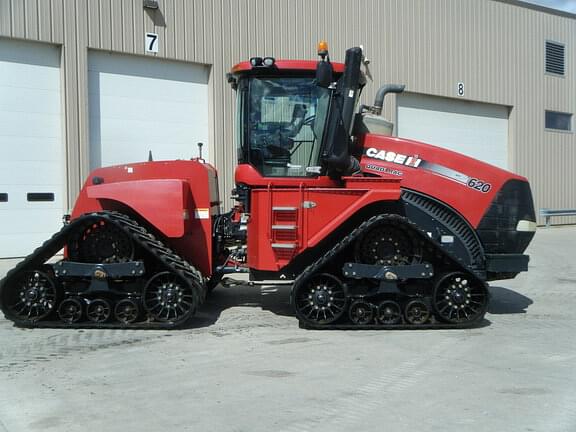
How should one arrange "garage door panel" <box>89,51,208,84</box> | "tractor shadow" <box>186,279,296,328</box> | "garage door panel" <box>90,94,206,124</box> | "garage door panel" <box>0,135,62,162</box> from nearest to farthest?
"tractor shadow" <box>186,279,296,328</box> → "garage door panel" <box>0,135,62,162</box> → "garage door panel" <box>89,51,208,84</box> → "garage door panel" <box>90,94,206,124</box>

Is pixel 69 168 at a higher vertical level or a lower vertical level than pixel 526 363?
higher

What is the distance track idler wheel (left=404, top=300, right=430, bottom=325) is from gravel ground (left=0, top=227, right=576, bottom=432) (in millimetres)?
136

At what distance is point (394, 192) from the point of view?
21.1 ft

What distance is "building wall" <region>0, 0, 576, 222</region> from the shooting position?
11523 millimetres

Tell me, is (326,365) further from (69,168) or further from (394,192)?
(69,168)

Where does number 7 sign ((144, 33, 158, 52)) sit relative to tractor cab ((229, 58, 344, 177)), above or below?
above

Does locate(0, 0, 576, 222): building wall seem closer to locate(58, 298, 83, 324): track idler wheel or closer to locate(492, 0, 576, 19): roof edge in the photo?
locate(492, 0, 576, 19): roof edge

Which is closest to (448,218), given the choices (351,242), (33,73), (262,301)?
(351,242)

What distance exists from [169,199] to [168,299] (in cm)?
109

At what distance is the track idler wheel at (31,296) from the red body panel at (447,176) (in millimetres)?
3758

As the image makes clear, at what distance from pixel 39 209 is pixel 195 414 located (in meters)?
8.61

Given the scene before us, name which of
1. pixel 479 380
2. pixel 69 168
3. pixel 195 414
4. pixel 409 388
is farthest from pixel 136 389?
pixel 69 168

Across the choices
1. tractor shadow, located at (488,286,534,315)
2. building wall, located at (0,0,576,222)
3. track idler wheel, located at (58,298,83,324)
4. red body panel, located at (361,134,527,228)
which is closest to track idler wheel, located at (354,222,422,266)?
red body panel, located at (361,134,527,228)

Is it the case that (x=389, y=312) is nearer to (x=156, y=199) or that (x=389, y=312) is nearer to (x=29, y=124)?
(x=156, y=199)
